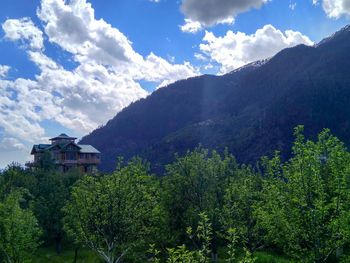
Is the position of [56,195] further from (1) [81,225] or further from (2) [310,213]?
(2) [310,213]

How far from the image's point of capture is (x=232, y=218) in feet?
114

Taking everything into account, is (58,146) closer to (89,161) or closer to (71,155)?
(71,155)

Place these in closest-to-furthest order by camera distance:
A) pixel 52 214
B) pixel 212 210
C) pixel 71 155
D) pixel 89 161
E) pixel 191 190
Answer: pixel 212 210 < pixel 191 190 < pixel 52 214 < pixel 71 155 < pixel 89 161

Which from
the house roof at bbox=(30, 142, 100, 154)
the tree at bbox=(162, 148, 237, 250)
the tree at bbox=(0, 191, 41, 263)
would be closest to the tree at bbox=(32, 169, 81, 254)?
the tree at bbox=(0, 191, 41, 263)

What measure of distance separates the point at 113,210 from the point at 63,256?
30258 mm

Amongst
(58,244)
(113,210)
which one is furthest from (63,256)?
(113,210)

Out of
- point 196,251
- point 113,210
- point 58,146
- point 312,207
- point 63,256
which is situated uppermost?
point 58,146

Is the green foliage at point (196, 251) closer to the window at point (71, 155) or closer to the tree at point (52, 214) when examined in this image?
the tree at point (52, 214)

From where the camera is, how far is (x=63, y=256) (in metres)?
60.2

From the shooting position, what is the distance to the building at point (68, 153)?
123125mm

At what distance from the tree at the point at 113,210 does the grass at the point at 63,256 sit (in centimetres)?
1812

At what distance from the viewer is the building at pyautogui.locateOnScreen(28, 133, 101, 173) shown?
123 m

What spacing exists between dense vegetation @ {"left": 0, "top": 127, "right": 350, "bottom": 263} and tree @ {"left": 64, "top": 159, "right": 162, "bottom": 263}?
94 millimetres

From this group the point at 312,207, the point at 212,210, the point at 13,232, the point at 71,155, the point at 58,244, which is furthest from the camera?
the point at 71,155
